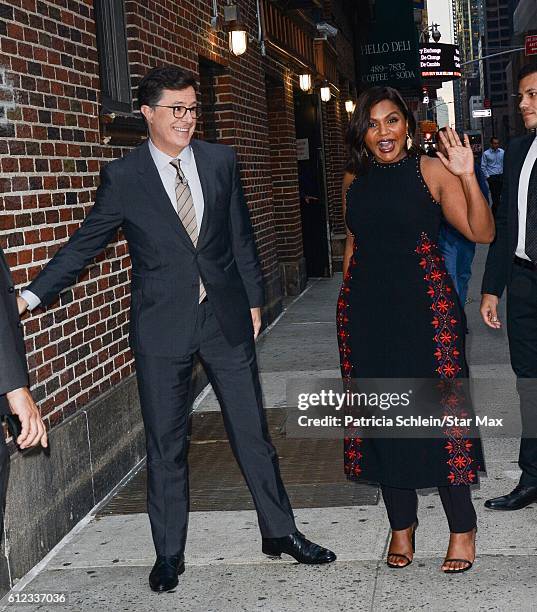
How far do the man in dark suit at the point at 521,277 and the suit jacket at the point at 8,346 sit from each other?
267cm

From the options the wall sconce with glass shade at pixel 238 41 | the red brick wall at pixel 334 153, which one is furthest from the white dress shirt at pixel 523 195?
the red brick wall at pixel 334 153

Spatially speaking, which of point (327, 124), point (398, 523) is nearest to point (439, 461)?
point (398, 523)

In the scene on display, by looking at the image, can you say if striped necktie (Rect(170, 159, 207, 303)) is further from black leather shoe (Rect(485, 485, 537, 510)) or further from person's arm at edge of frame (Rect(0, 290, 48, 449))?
black leather shoe (Rect(485, 485, 537, 510))

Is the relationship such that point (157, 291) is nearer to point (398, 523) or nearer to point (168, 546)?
point (168, 546)

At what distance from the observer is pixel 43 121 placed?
5.61m

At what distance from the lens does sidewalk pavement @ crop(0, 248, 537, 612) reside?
438 cm

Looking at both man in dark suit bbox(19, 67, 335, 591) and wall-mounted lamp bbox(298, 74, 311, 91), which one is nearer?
man in dark suit bbox(19, 67, 335, 591)

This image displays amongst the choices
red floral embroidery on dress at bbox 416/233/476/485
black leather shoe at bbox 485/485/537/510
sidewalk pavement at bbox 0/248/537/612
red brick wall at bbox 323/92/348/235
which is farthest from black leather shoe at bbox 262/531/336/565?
red brick wall at bbox 323/92/348/235

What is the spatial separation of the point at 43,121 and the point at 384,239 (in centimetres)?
215

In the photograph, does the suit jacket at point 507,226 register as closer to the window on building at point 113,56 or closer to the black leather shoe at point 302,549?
the black leather shoe at point 302,549

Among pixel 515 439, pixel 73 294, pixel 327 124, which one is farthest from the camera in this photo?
pixel 327 124

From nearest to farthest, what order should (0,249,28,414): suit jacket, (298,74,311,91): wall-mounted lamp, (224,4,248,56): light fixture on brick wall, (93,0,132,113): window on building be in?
(0,249,28,414): suit jacket
(93,0,132,113): window on building
(224,4,248,56): light fixture on brick wall
(298,74,311,91): wall-mounted lamp

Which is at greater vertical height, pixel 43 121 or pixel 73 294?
pixel 43 121

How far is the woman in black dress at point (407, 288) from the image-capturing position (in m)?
4.43
